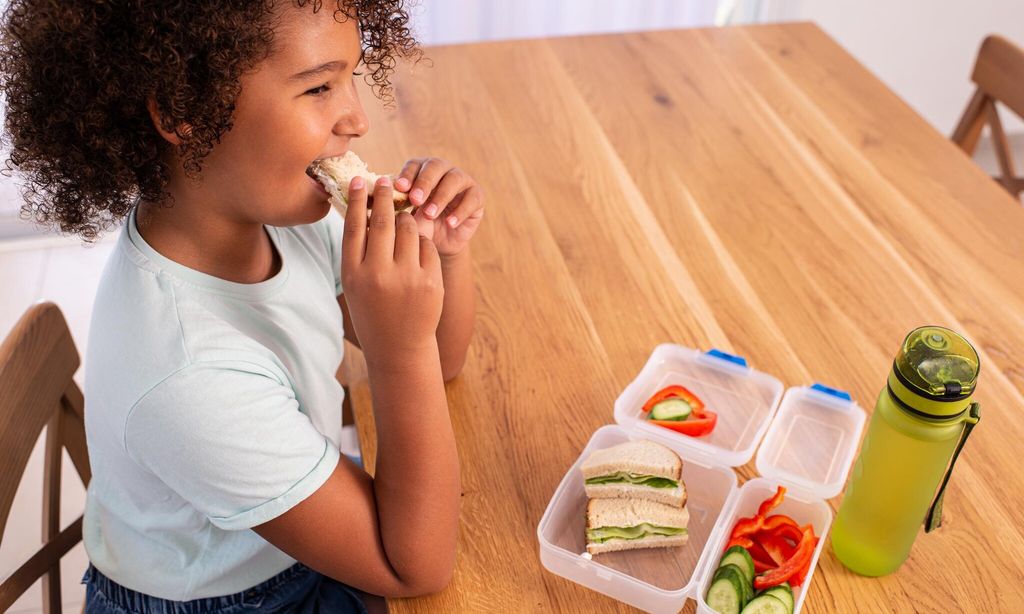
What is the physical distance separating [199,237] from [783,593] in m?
0.67

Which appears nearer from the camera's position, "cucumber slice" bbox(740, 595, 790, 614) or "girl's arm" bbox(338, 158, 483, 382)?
"cucumber slice" bbox(740, 595, 790, 614)

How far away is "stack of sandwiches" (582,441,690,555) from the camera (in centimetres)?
92

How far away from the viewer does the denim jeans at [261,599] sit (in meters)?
1.03

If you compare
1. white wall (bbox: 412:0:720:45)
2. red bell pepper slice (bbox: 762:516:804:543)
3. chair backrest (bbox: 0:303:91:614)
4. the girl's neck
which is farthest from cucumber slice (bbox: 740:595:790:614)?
white wall (bbox: 412:0:720:45)

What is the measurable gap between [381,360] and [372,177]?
23 cm

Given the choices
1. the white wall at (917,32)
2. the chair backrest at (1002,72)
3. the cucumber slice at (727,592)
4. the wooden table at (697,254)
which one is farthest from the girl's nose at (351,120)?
the white wall at (917,32)

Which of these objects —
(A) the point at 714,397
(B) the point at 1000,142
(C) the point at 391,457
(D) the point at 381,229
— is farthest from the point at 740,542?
(B) the point at 1000,142

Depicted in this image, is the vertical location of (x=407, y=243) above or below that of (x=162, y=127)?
below

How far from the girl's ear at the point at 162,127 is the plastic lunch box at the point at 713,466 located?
50 centimetres

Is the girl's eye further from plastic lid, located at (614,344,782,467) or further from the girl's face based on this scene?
plastic lid, located at (614,344,782,467)

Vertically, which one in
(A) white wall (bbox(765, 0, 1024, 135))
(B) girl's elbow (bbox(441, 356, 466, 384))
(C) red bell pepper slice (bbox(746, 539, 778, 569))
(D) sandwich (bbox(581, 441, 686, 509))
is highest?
(D) sandwich (bbox(581, 441, 686, 509))

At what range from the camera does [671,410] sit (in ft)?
3.49

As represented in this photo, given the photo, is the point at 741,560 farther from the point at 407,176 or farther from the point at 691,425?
the point at 407,176

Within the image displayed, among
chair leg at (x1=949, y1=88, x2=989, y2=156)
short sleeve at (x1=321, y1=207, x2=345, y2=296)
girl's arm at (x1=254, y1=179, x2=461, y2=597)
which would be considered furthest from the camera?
chair leg at (x1=949, y1=88, x2=989, y2=156)
